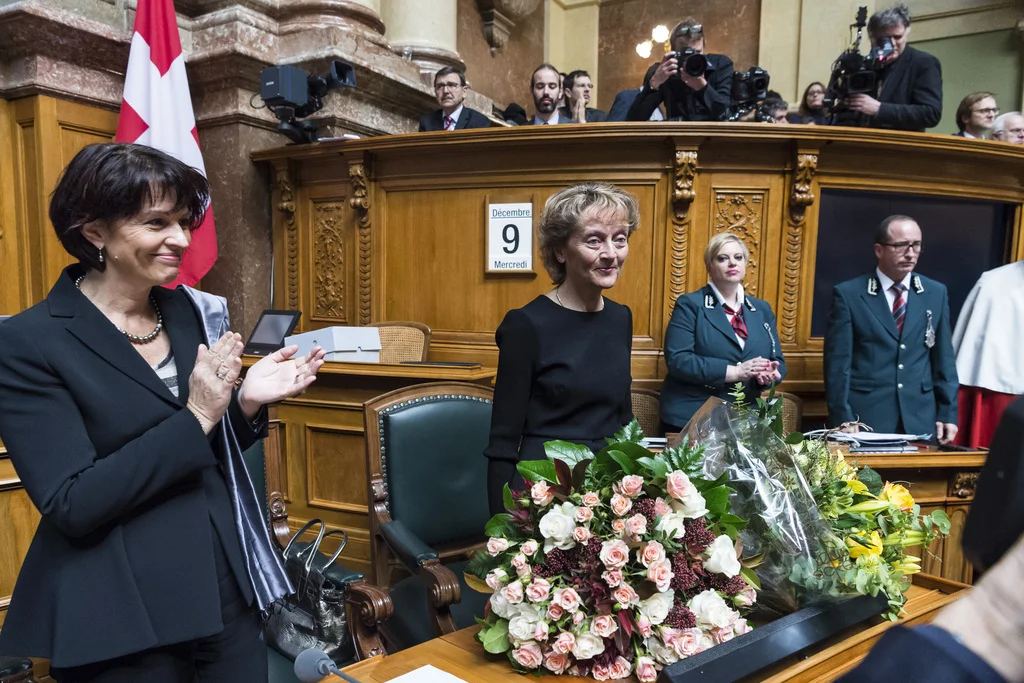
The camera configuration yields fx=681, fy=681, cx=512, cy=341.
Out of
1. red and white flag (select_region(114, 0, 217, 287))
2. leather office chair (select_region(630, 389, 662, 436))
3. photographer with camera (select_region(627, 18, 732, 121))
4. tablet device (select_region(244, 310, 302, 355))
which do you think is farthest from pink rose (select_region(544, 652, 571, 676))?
red and white flag (select_region(114, 0, 217, 287))

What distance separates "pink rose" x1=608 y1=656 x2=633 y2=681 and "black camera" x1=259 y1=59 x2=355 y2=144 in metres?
3.66

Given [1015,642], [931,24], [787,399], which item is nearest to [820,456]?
[1015,642]

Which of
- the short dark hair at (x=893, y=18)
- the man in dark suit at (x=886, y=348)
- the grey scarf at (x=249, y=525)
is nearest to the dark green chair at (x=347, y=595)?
the grey scarf at (x=249, y=525)

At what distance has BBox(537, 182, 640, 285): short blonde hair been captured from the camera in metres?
1.60

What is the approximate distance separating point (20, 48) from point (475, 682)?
4.19 metres

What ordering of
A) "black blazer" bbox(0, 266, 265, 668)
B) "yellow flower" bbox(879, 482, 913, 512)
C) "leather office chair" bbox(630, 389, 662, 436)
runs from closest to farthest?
"black blazer" bbox(0, 266, 265, 668) < "yellow flower" bbox(879, 482, 913, 512) < "leather office chair" bbox(630, 389, 662, 436)

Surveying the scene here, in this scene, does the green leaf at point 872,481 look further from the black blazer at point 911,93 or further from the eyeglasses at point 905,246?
the black blazer at point 911,93

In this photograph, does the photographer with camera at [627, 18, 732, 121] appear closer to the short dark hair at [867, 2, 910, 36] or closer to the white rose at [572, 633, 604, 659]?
the short dark hair at [867, 2, 910, 36]

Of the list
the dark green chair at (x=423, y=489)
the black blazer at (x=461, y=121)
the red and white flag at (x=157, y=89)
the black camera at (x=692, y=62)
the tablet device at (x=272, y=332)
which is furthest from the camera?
the black blazer at (x=461, y=121)

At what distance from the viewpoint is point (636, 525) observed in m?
0.90

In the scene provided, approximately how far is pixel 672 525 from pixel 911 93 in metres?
3.64

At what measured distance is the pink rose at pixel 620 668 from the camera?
3.07 ft

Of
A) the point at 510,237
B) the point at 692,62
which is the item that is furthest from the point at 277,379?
the point at 692,62

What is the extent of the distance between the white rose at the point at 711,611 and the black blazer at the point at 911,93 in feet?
11.3
